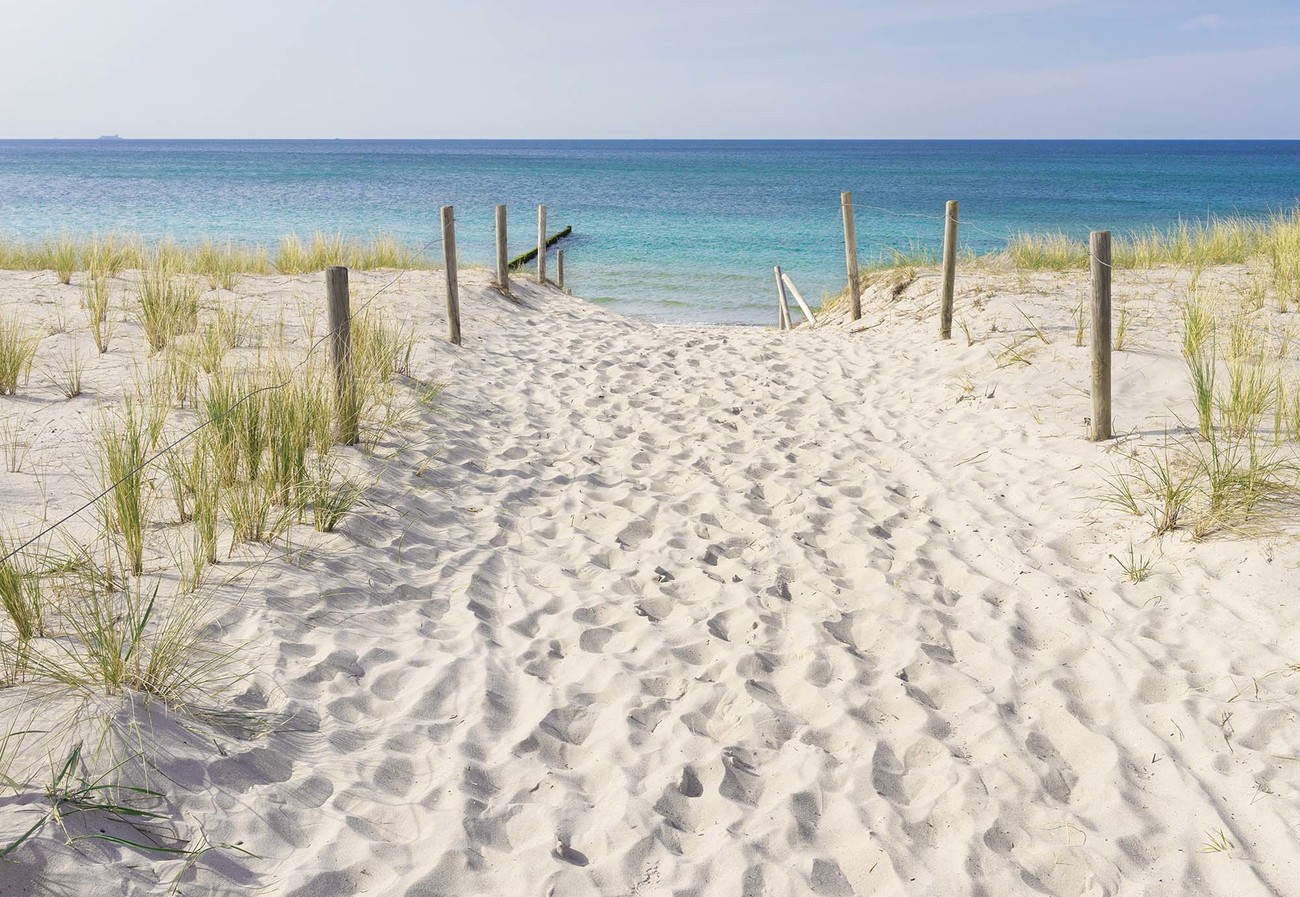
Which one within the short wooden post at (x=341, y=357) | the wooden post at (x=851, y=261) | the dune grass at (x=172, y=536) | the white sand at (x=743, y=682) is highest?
the wooden post at (x=851, y=261)

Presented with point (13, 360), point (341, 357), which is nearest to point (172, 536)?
point (341, 357)

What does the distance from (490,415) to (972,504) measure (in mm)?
3517

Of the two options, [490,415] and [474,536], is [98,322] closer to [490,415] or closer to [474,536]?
[490,415]

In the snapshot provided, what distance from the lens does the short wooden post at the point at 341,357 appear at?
5.16 meters

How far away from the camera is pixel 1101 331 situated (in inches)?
217

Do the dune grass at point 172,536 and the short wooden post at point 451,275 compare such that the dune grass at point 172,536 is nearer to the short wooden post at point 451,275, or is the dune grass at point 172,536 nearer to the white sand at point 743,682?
the white sand at point 743,682

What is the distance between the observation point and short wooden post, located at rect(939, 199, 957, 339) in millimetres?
8289

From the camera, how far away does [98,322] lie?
6.70 meters

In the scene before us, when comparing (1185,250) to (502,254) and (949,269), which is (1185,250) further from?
(502,254)

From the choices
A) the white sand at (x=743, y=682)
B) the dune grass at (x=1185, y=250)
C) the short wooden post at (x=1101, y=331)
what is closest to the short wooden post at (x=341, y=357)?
the white sand at (x=743, y=682)

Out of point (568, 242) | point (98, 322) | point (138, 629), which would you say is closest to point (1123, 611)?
point (138, 629)

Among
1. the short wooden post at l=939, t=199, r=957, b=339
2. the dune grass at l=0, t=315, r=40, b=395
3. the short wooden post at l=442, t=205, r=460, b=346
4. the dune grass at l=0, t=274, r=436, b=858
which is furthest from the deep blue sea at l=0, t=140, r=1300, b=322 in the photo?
the dune grass at l=0, t=274, r=436, b=858

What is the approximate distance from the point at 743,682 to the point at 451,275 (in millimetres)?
6094

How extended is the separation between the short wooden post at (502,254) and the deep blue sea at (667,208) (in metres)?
3.94
